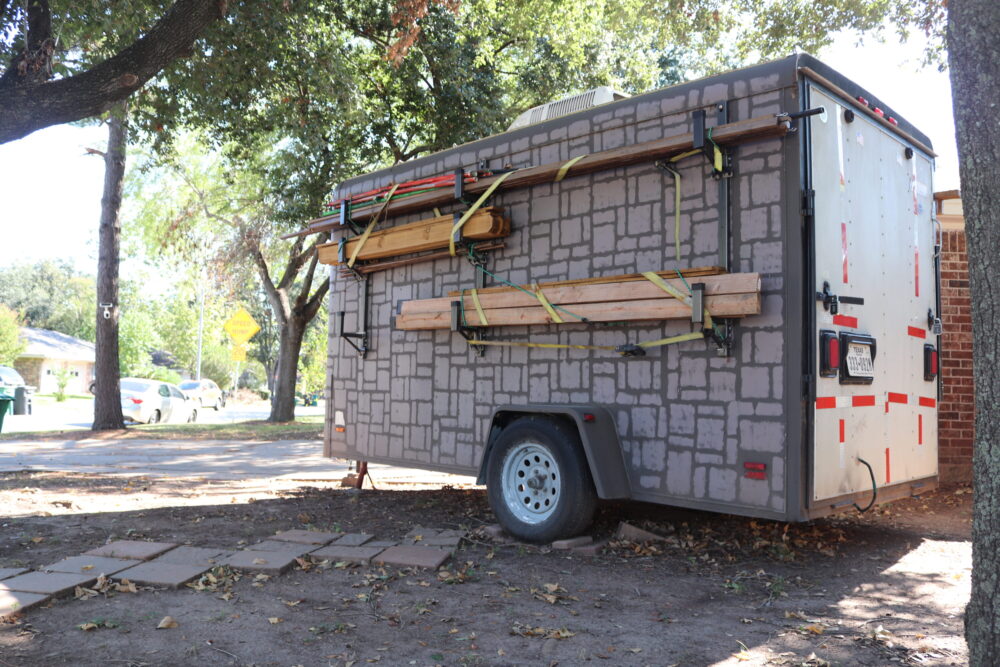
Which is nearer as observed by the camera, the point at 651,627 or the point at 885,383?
the point at 651,627

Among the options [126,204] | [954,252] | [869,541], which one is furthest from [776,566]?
[126,204]

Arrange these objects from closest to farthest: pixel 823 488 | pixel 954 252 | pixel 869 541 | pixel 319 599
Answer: pixel 319 599, pixel 823 488, pixel 869 541, pixel 954 252

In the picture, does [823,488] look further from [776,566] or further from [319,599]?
[319,599]

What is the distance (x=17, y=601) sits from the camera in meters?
4.13

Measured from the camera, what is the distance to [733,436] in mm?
4828

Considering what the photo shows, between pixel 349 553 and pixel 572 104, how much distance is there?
3.77m

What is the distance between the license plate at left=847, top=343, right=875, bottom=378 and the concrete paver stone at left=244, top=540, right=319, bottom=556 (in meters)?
3.70

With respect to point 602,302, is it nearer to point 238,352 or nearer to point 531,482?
point 531,482

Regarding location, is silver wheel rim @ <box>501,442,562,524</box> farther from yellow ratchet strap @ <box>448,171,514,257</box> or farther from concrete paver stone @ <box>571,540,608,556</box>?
yellow ratchet strap @ <box>448,171,514,257</box>

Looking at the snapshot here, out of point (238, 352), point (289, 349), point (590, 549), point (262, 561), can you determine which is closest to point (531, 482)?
point (590, 549)

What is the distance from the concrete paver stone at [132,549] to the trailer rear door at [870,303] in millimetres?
4171

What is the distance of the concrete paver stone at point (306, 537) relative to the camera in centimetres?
560

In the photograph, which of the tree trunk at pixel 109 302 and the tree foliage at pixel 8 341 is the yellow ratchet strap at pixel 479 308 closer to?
the tree trunk at pixel 109 302

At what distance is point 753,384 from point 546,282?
1.82 m
